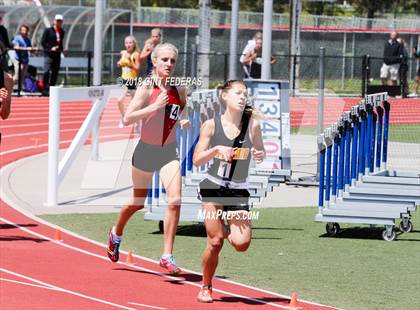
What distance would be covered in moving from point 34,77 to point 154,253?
20.9m

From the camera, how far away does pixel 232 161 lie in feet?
33.2

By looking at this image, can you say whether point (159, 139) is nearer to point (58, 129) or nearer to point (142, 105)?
point (142, 105)

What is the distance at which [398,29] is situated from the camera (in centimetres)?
5062

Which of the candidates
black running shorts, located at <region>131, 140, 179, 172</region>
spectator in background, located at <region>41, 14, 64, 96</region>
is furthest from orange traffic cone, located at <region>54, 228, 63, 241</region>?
spectator in background, located at <region>41, 14, 64, 96</region>

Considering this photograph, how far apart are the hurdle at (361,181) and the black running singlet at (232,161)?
517 cm

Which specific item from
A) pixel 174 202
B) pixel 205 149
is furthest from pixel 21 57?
pixel 205 149

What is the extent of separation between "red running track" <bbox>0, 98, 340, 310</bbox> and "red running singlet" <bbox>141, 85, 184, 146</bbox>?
1507 millimetres

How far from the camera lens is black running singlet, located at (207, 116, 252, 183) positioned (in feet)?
32.9

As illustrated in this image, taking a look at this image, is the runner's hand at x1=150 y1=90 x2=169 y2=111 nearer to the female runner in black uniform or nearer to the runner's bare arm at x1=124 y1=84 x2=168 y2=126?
the runner's bare arm at x1=124 y1=84 x2=168 y2=126

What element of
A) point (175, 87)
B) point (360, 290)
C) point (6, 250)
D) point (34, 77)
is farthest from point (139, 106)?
point (34, 77)

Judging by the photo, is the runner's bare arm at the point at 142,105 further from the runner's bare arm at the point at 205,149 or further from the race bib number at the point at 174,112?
the runner's bare arm at the point at 205,149

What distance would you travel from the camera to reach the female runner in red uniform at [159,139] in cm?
1023

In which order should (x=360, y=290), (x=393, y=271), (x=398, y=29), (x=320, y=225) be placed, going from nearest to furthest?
(x=360, y=290), (x=393, y=271), (x=320, y=225), (x=398, y=29)

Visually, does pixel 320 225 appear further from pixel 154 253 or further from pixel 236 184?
pixel 236 184
